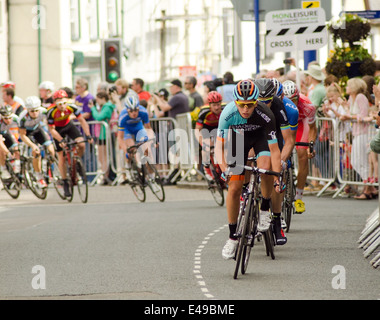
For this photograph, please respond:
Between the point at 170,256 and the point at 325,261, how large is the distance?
1697mm

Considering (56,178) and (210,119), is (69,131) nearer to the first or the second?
(56,178)

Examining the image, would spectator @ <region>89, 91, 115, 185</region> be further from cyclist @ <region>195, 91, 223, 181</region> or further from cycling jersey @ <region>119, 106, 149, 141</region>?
cyclist @ <region>195, 91, 223, 181</region>

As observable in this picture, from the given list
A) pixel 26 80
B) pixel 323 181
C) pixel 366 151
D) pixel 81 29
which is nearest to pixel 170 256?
pixel 366 151

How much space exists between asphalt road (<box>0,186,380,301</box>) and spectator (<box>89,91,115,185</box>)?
4608 mm

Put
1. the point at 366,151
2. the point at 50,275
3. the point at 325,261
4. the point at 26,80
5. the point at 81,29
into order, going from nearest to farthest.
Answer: the point at 50,275, the point at 325,261, the point at 366,151, the point at 26,80, the point at 81,29

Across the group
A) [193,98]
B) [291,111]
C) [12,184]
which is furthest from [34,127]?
[291,111]

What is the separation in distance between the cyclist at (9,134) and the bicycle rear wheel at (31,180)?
0.62 ft

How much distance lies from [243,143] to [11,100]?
12257mm

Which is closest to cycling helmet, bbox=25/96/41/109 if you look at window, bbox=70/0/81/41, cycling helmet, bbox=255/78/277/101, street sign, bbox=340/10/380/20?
street sign, bbox=340/10/380/20

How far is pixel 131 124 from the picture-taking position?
64.7ft

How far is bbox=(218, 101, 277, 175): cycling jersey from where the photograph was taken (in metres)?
10.8

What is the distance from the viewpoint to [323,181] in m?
20.0
